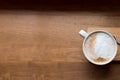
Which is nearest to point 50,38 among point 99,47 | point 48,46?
point 48,46

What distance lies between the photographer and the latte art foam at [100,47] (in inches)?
34.7

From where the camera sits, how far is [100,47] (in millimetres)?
885

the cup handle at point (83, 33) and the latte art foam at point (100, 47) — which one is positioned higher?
the cup handle at point (83, 33)

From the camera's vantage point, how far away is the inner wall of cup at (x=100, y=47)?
0.88 metres

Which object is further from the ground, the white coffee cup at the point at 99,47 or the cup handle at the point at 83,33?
the cup handle at the point at 83,33

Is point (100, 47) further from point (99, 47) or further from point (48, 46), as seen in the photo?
point (48, 46)

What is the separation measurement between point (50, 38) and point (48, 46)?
3 cm

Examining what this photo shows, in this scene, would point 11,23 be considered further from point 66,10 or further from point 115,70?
point 115,70

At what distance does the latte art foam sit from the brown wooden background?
64mm

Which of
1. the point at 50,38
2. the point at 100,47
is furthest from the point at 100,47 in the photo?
the point at 50,38

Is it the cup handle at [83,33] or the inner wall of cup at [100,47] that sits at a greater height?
the cup handle at [83,33]

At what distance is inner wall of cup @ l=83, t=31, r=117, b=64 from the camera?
881mm

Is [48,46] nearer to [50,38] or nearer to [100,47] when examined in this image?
[50,38]

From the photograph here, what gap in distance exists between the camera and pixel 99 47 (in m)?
0.88
